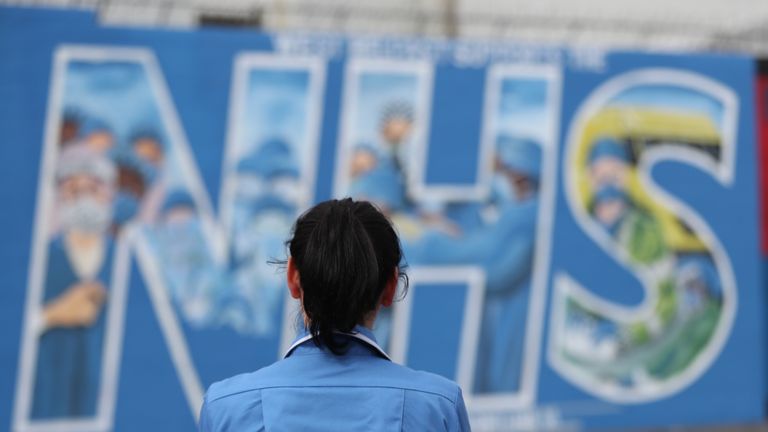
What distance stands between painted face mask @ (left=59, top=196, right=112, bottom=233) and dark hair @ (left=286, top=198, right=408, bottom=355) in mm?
4639

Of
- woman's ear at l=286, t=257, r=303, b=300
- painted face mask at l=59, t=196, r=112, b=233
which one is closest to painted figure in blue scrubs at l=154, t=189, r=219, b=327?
painted face mask at l=59, t=196, r=112, b=233

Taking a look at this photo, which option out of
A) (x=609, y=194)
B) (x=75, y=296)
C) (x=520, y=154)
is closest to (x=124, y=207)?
(x=75, y=296)

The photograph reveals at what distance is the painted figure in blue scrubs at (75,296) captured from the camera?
237 inches

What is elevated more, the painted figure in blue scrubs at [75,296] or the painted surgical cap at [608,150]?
the painted surgical cap at [608,150]

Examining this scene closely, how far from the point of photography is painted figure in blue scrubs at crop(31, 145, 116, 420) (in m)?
6.02

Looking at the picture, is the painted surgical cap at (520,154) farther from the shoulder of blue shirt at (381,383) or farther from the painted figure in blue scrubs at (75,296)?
the shoulder of blue shirt at (381,383)

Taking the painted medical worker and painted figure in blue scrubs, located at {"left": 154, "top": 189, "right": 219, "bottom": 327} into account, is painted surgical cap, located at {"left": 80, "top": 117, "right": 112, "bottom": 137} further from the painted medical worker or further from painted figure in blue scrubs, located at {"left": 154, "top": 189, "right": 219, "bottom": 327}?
the painted medical worker

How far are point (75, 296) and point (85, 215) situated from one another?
0.50 metres

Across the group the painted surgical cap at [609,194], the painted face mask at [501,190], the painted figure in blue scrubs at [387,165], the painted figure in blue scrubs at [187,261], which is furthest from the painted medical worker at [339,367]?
the painted surgical cap at [609,194]

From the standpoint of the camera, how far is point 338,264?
1.71 metres

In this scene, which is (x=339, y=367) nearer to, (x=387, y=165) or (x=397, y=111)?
(x=387, y=165)

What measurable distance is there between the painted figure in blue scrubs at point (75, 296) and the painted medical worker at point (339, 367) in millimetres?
4593

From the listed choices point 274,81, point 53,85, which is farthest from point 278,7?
point 53,85

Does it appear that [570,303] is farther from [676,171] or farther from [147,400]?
[147,400]
